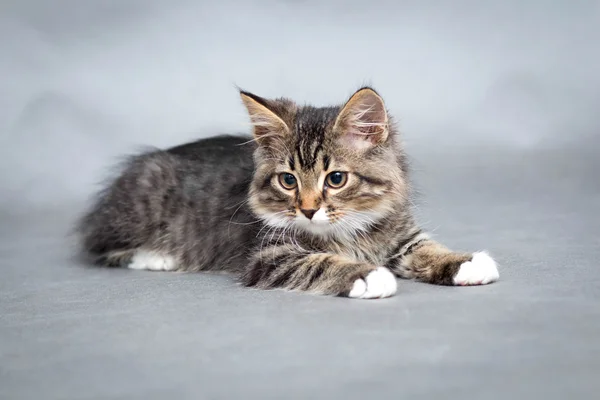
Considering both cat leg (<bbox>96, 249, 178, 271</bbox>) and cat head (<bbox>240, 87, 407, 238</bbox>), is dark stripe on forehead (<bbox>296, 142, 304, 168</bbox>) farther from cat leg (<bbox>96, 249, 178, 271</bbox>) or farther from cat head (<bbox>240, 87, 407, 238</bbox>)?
cat leg (<bbox>96, 249, 178, 271</bbox>)

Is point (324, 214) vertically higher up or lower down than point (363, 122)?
lower down

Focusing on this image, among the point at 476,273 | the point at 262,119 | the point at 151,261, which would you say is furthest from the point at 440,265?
the point at 151,261

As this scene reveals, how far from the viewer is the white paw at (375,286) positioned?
3324 millimetres

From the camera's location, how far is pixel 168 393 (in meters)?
2.36

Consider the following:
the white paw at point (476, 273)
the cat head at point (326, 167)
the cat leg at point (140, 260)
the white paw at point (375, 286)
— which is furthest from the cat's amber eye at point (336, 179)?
the cat leg at point (140, 260)

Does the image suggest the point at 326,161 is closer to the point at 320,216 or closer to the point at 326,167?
the point at 326,167

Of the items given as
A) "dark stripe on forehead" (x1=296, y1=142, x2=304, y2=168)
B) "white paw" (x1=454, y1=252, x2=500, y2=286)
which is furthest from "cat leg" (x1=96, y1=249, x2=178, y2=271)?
"white paw" (x1=454, y1=252, x2=500, y2=286)

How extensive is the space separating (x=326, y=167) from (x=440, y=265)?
711 mm

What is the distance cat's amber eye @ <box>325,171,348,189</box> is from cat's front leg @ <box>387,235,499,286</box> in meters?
0.56

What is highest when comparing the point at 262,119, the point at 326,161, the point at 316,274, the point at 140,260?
the point at 262,119

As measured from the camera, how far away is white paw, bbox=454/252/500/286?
354 centimetres

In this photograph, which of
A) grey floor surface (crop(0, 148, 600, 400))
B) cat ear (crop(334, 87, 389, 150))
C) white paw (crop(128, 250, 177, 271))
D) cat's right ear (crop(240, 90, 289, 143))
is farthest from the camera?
white paw (crop(128, 250, 177, 271))

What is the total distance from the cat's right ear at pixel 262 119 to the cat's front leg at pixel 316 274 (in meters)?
0.56

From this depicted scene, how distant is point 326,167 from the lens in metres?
3.63
